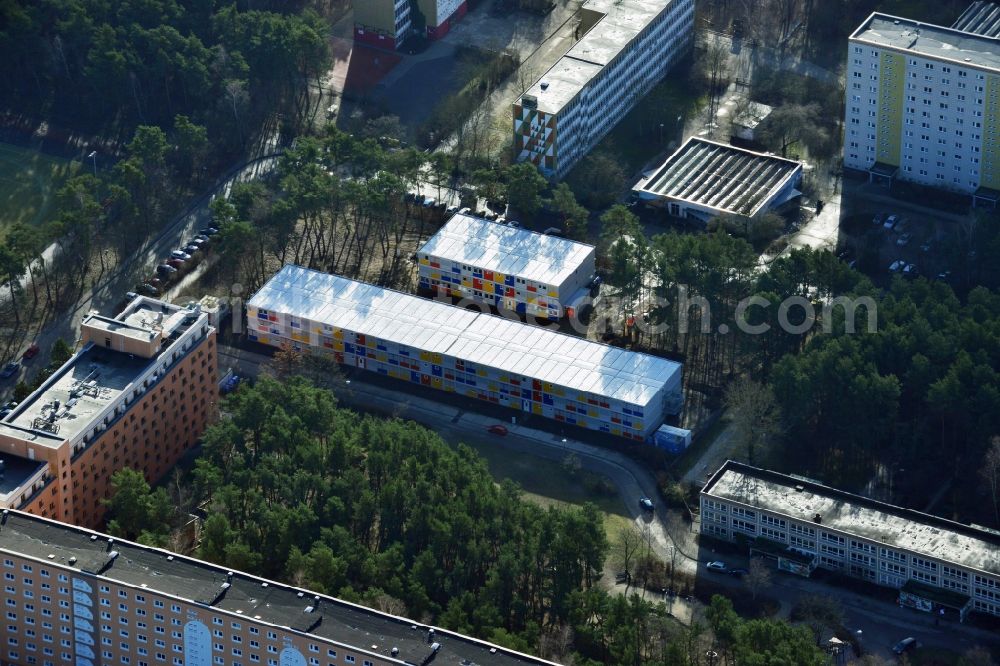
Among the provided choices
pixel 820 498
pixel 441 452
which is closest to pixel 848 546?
pixel 820 498

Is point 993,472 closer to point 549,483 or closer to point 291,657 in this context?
point 549,483

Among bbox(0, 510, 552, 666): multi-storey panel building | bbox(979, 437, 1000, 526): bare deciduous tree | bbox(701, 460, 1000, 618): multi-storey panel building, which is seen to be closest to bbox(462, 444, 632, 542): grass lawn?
bbox(701, 460, 1000, 618): multi-storey panel building

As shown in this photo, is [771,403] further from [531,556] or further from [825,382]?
[531,556]

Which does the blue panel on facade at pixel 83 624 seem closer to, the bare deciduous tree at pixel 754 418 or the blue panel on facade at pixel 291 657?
the blue panel on facade at pixel 291 657

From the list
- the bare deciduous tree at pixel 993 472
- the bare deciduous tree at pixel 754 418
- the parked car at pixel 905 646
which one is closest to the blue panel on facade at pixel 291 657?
the parked car at pixel 905 646

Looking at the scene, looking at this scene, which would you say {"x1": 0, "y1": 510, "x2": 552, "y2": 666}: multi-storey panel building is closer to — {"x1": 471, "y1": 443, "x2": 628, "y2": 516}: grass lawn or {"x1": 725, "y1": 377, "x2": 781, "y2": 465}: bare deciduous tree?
{"x1": 471, "y1": 443, "x2": 628, "y2": 516}: grass lawn

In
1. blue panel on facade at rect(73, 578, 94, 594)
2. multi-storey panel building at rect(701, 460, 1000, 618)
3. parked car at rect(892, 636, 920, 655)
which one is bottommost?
blue panel on facade at rect(73, 578, 94, 594)
